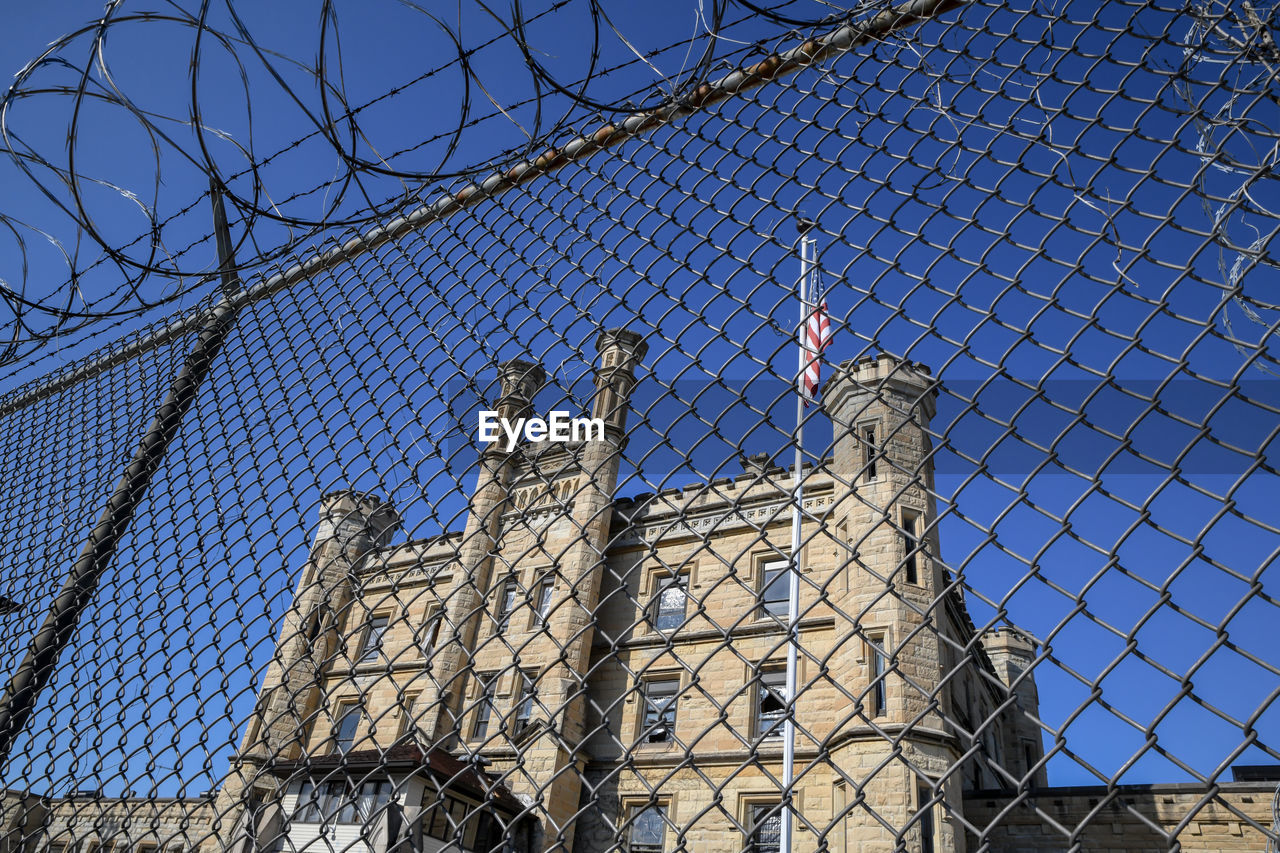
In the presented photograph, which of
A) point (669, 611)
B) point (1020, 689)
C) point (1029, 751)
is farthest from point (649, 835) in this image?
point (1029, 751)

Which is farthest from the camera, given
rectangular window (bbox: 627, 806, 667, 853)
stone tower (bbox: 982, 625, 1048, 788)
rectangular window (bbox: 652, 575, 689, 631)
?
stone tower (bbox: 982, 625, 1048, 788)

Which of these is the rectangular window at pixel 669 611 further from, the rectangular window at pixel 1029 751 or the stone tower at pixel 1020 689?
the rectangular window at pixel 1029 751

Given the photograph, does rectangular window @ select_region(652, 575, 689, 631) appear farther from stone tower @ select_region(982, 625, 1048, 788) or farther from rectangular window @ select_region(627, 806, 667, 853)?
stone tower @ select_region(982, 625, 1048, 788)

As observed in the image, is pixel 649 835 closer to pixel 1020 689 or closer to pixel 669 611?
pixel 669 611

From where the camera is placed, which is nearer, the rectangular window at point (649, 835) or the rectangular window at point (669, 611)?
the rectangular window at point (649, 835)

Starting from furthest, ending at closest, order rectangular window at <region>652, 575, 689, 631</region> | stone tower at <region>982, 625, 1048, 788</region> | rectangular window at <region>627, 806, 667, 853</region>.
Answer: stone tower at <region>982, 625, 1048, 788</region>, rectangular window at <region>652, 575, 689, 631</region>, rectangular window at <region>627, 806, 667, 853</region>

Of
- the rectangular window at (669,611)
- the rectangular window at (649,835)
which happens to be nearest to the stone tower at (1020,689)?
the rectangular window at (669,611)

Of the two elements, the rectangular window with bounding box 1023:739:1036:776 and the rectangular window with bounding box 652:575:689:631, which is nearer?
the rectangular window with bounding box 652:575:689:631

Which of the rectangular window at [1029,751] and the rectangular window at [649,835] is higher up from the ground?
the rectangular window at [1029,751]

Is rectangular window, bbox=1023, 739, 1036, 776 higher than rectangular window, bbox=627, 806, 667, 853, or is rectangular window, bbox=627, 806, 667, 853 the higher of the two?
rectangular window, bbox=1023, 739, 1036, 776

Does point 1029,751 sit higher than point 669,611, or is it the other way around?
point 669,611

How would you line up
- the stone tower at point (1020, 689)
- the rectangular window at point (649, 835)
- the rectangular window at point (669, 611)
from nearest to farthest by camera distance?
the rectangular window at point (649, 835)
the rectangular window at point (669, 611)
the stone tower at point (1020, 689)

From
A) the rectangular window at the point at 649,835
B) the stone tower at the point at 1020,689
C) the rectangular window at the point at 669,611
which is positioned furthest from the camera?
the stone tower at the point at 1020,689

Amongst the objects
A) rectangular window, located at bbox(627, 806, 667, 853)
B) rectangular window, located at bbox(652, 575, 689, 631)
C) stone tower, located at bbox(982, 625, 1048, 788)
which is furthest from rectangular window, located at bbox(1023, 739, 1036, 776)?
rectangular window, located at bbox(627, 806, 667, 853)
